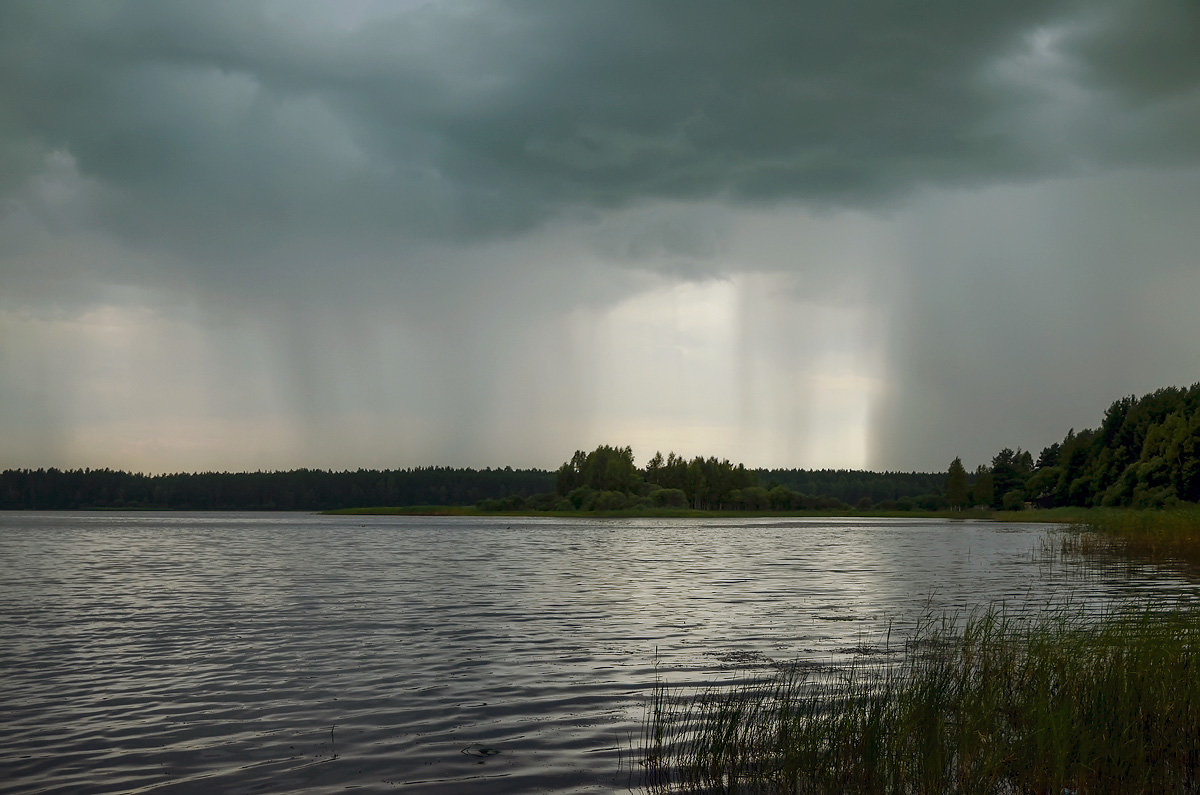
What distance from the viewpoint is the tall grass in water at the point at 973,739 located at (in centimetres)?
1000

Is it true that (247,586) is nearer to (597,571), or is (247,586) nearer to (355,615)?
(355,615)

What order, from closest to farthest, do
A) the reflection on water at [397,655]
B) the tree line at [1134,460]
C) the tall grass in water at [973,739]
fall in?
1. the tall grass in water at [973,739]
2. the reflection on water at [397,655]
3. the tree line at [1134,460]

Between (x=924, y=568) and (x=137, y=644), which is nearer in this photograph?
(x=137, y=644)

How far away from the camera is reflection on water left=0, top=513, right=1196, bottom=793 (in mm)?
11797

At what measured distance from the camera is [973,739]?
11164mm

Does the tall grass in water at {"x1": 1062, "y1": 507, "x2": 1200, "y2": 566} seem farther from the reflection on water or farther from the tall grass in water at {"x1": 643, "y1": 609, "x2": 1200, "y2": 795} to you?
the tall grass in water at {"x1": 643, "y1": 609, "x2": 1200, "y2": 795}

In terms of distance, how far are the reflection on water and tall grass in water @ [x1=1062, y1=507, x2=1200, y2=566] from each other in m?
10.2

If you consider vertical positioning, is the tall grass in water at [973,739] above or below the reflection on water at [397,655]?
above

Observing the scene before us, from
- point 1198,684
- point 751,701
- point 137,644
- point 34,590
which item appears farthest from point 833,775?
point 34,590

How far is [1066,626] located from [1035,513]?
499ft

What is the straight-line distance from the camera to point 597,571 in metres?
46.0

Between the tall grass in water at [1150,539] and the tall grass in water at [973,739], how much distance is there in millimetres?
40215

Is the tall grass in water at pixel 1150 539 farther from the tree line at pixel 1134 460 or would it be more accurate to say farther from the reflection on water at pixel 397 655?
the tree line at pixel 1134 460

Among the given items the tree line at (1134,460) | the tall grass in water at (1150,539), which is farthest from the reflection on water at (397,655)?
the tree line at (1134,460)
